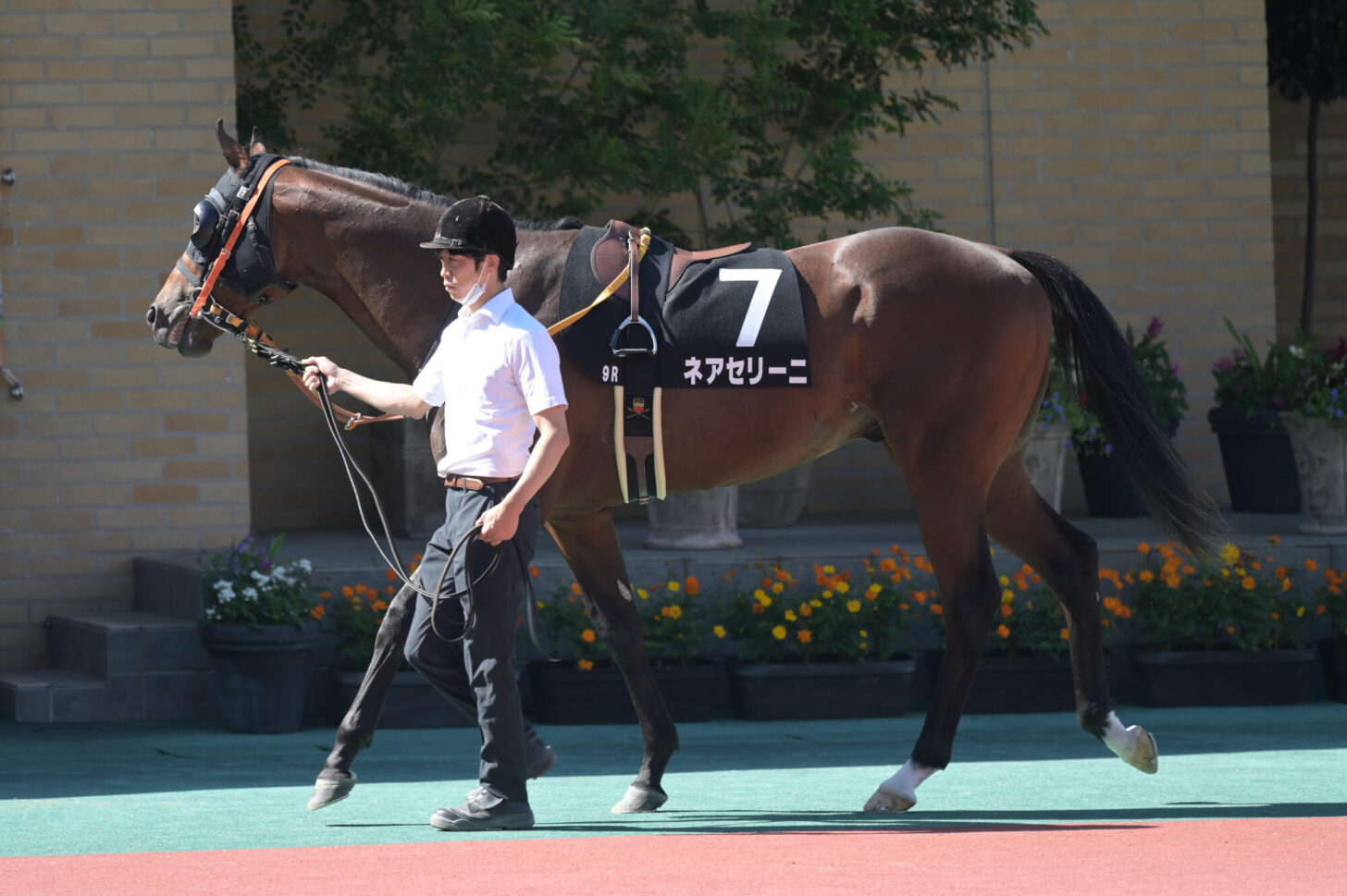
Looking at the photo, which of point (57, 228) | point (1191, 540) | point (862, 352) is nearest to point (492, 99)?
point (57, 228)

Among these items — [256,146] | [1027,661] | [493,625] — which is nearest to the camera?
[493,625]

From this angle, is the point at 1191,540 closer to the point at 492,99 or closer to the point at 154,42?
the point at 492,99

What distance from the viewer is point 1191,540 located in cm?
631

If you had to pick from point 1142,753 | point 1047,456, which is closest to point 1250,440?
point 1047,456

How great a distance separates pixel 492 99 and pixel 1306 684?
451cm

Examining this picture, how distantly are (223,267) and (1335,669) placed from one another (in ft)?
17.1

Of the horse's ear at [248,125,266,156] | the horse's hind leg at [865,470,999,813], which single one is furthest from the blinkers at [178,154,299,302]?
the horse's hind leg at [865,470,999,813]

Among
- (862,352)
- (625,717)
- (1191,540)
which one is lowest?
(625,717)

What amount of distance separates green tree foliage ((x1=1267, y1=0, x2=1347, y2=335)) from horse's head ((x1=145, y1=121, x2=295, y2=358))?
8211 mm

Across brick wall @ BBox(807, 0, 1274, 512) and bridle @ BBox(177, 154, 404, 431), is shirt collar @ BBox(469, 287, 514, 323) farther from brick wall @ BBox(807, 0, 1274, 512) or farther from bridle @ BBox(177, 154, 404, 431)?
brick wall @ BBox(807, 0, 1274, 512)

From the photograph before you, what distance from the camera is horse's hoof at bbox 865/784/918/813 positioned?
5.66 m

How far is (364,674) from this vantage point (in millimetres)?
7789

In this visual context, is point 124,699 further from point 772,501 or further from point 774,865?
point 774,865

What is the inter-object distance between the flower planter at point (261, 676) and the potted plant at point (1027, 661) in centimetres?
274
